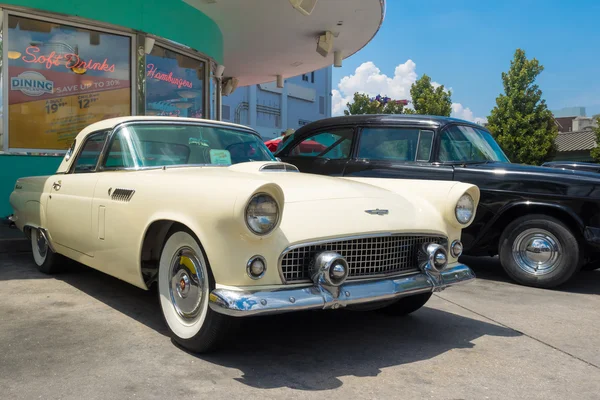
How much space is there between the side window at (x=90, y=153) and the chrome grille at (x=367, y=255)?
7.24 ft

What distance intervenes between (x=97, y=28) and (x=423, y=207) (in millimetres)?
6357

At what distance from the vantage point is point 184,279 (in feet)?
9.91

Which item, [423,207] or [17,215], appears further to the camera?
[17,215]

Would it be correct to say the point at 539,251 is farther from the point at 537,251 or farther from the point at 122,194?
the point at 122,194

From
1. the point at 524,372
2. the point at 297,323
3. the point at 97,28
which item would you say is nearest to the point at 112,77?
the point at 97,28

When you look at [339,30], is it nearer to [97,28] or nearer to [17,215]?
[97,28]

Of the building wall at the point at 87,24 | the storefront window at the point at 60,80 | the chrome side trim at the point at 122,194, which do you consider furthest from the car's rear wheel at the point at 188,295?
the storefront window at the point at 60,80

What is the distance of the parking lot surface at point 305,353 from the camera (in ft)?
8.46

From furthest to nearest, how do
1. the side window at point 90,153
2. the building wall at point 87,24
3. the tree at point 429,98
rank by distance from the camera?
the tree at point 429,98, the building wall at point 87,24, the side window at point 90,153

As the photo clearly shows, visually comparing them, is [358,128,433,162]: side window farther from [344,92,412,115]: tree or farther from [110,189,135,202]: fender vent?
[344,92,412,115]: tree

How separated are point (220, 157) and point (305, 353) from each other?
5.43ft

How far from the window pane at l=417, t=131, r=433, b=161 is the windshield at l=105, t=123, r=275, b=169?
2.17 m

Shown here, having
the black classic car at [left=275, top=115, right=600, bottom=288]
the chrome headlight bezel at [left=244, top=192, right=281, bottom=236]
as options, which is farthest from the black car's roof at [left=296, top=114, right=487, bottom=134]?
the chrome headlight bezel at [left=244, top=192, right=281, bottom=236]

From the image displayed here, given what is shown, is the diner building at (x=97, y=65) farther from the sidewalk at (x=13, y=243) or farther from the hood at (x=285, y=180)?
the hood at (x=285, y=180)
